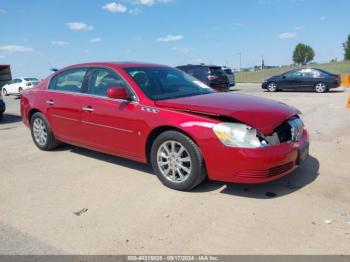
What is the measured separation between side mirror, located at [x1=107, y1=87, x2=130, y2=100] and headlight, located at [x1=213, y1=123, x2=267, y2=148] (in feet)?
4.53

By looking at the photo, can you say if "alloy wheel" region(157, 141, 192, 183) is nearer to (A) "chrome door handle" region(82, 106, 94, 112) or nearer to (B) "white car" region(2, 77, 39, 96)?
(A) "chrome door handle" region(82, 106, 94, 112)

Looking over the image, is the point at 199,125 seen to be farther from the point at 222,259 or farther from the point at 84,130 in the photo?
the point at 84,130

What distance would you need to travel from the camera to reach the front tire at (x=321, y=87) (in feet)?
57.8

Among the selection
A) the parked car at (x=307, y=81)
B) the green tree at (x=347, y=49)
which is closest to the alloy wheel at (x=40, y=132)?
the parked car at (x=307, y=81)

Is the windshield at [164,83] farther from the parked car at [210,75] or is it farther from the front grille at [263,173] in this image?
the parked car at [210,75]

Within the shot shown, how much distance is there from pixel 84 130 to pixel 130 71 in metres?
1.17

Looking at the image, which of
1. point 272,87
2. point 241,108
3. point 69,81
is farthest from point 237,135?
point 272,87

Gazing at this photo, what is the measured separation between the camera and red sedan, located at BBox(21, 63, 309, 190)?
3836 mm

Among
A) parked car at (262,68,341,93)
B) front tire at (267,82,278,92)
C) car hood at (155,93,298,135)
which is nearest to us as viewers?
car hood at (155,93,298,135)

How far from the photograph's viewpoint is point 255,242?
3084 millimetres

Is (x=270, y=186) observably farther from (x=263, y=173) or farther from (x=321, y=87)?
(x=321, y=87)

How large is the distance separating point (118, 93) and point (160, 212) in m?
1.67

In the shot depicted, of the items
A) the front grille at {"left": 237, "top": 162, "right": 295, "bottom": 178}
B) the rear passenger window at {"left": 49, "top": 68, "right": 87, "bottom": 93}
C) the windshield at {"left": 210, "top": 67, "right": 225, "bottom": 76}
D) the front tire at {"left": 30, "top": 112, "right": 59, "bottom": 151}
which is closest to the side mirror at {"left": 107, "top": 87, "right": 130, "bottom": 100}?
the rear passenger window at {"left": 49, "top": 68, "right": 87, "bottom": 93}

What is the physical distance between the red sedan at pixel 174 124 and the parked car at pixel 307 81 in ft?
46.2
